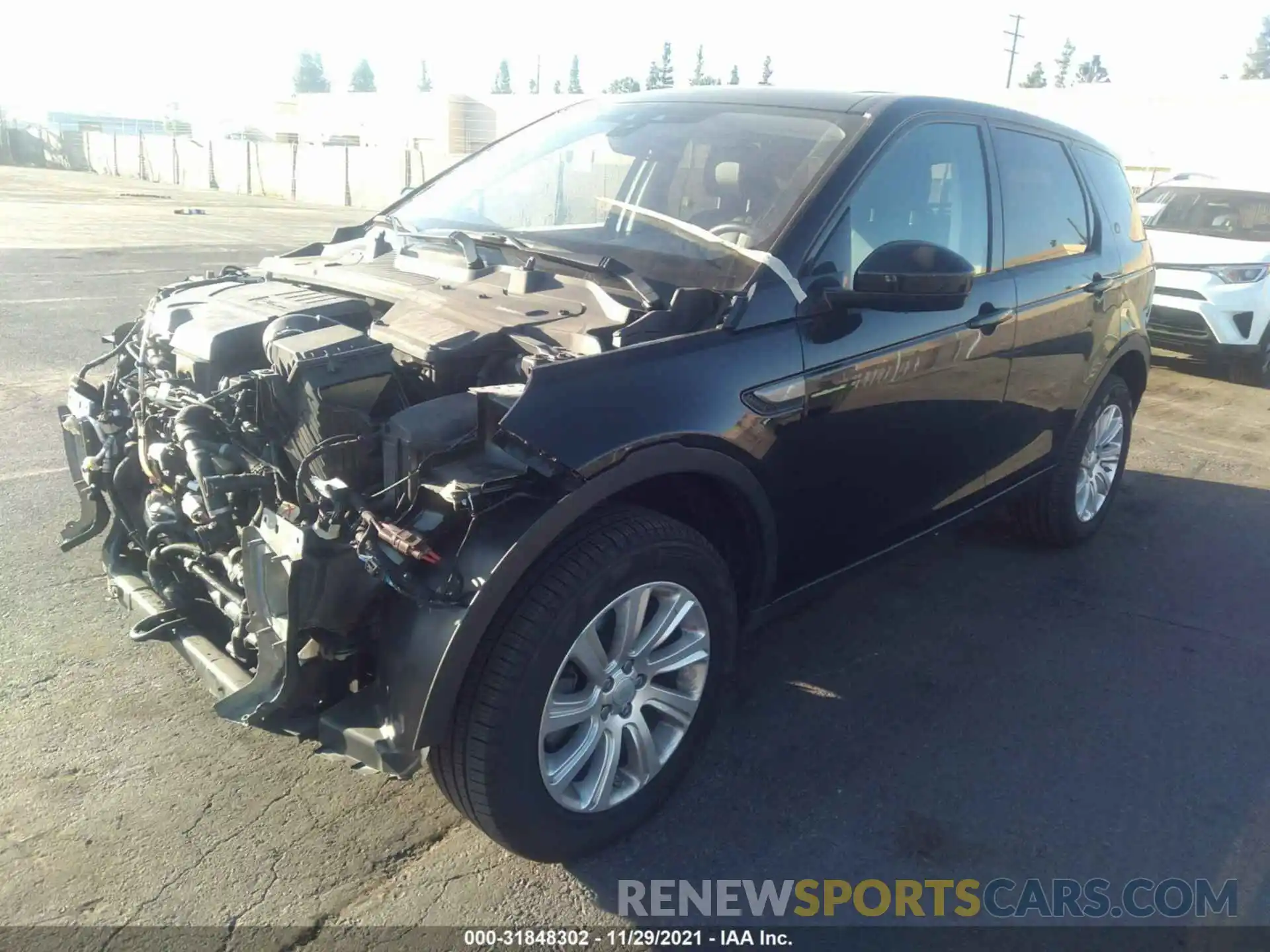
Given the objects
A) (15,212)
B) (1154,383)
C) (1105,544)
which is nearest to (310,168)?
(15,212)

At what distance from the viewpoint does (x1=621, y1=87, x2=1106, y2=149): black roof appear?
3.48 metres

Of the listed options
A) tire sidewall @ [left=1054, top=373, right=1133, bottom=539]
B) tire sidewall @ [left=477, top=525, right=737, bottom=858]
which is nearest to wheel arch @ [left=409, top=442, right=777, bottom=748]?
tire sidewall @ [left=477, top=525, right=737, bottom=858]

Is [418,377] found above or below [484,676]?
above

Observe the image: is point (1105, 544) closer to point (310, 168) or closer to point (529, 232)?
point (529, 232)

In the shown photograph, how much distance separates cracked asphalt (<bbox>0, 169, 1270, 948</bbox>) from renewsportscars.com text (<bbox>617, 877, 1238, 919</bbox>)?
4 centimetres

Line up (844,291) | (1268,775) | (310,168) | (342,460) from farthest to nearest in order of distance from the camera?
(310,168), (1268,775), (844,291), (342,460)

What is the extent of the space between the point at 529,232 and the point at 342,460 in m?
1.44

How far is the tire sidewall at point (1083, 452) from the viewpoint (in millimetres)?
4742

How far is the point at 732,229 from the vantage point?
3164mm

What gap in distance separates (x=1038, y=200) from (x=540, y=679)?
123 inches

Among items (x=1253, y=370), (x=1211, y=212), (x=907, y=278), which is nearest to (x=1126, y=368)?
(x=907, y=278)

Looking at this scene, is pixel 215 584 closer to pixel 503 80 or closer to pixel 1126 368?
pixel 1126 368

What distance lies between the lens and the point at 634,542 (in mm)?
2520

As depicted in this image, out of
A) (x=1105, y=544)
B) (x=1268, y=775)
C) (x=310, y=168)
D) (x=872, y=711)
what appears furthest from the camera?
(x=310, y=168)
